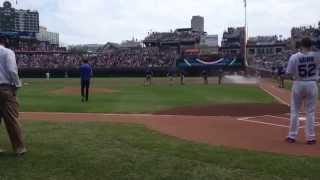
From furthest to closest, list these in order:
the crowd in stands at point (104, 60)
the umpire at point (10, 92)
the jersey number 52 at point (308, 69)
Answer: the crowd in stands at point (104, 60), the jersey number 52 at point (308, 69), the umpire at point (10, 92)

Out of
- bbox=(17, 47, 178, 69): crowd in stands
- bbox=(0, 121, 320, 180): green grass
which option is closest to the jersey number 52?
bbox=(0, 121, 320, 180): green grass

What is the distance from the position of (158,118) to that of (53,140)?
5.44m

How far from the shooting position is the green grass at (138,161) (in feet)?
23.0

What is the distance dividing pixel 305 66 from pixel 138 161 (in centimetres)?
363

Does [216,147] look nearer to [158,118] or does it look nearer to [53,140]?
[53,140]

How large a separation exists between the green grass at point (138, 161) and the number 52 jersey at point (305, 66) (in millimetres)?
1900

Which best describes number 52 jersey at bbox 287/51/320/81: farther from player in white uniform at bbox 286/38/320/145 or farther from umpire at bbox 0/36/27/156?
umpire at bbox 0/36/27/156

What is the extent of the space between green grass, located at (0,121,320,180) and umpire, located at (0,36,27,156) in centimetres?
29

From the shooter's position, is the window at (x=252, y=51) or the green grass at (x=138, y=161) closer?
the green grass at (x=138, y=161)

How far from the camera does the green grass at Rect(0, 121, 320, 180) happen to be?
7023mm

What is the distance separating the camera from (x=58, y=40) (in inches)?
5310

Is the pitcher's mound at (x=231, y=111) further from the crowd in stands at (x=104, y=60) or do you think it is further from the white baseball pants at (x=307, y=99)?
the crowd in stands at (x=104, y=60)

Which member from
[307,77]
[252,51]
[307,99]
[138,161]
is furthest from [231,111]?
[252,51]

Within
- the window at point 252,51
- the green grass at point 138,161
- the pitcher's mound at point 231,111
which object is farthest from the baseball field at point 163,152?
the window at point 252,51
